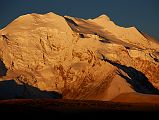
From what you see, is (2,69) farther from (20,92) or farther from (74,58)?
(74,58)

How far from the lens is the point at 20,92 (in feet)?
258

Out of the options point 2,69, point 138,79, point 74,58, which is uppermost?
point 74,58

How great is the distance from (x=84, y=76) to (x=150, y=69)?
44.1 ft

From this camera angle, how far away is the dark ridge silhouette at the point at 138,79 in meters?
81.6

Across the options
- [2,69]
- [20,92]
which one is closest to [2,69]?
[2,69]

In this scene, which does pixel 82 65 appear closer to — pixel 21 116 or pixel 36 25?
pixel 36 25

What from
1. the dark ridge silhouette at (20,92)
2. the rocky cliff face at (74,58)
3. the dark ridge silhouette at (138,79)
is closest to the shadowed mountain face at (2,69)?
the rocky cliff face at (74,58)

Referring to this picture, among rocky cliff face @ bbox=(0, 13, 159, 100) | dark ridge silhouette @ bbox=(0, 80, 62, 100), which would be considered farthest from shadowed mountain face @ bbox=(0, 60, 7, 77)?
dark ridge silhouette @ bbox=(0, 80, 62, 100)

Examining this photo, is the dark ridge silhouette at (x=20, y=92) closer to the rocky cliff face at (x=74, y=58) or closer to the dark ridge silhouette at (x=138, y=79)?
the rocky cliff face at (x=74, y=58)

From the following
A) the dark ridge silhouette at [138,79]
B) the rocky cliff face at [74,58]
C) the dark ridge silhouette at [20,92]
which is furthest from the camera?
the rocky cliff face at [74,58]

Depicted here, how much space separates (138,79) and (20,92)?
868 inches

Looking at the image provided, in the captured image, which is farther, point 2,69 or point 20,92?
point 2,69

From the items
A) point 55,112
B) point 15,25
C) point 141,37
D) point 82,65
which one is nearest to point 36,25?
point 15,25

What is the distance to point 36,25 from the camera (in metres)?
96.4
